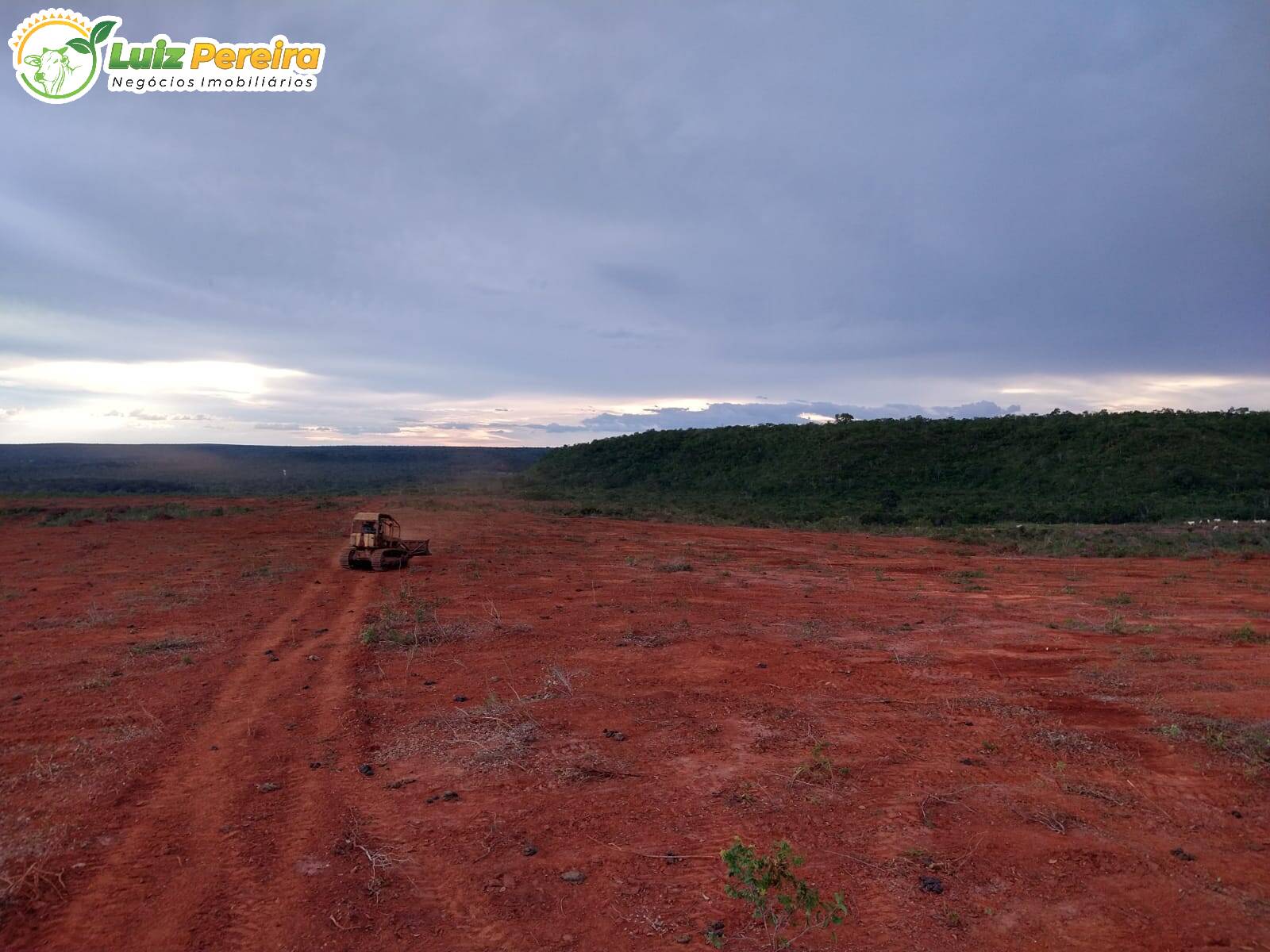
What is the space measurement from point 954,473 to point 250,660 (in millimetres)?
44606

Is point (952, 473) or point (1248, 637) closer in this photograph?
point (1248, 637)

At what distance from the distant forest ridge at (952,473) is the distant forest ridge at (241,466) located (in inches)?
853

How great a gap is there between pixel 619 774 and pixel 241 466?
382 ft

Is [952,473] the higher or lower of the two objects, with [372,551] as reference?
higher

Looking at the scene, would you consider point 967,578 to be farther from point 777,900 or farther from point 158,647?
point 158,647

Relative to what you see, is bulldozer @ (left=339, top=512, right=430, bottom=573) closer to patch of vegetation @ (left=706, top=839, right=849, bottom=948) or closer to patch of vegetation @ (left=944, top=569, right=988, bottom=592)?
patch of vegetation @ (left=944, top=569, right=988, bottom=592)

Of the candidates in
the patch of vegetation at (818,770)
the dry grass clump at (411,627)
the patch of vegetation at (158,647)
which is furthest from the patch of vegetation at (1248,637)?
the patch of vegetation at (158,647)

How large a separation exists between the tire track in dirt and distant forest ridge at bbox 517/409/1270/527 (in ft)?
92.1

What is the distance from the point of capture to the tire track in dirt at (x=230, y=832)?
4109 mm

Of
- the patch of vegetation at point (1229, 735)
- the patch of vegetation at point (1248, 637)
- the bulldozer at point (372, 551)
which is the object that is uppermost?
the bulldozer at point (372, 551)

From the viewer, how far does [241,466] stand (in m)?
107

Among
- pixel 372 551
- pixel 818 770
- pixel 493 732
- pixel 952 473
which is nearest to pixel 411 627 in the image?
pixel 493 732

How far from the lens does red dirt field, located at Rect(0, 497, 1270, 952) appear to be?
4230mm

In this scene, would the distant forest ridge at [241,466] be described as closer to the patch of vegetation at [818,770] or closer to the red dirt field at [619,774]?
the red dirt field at [619,774]
